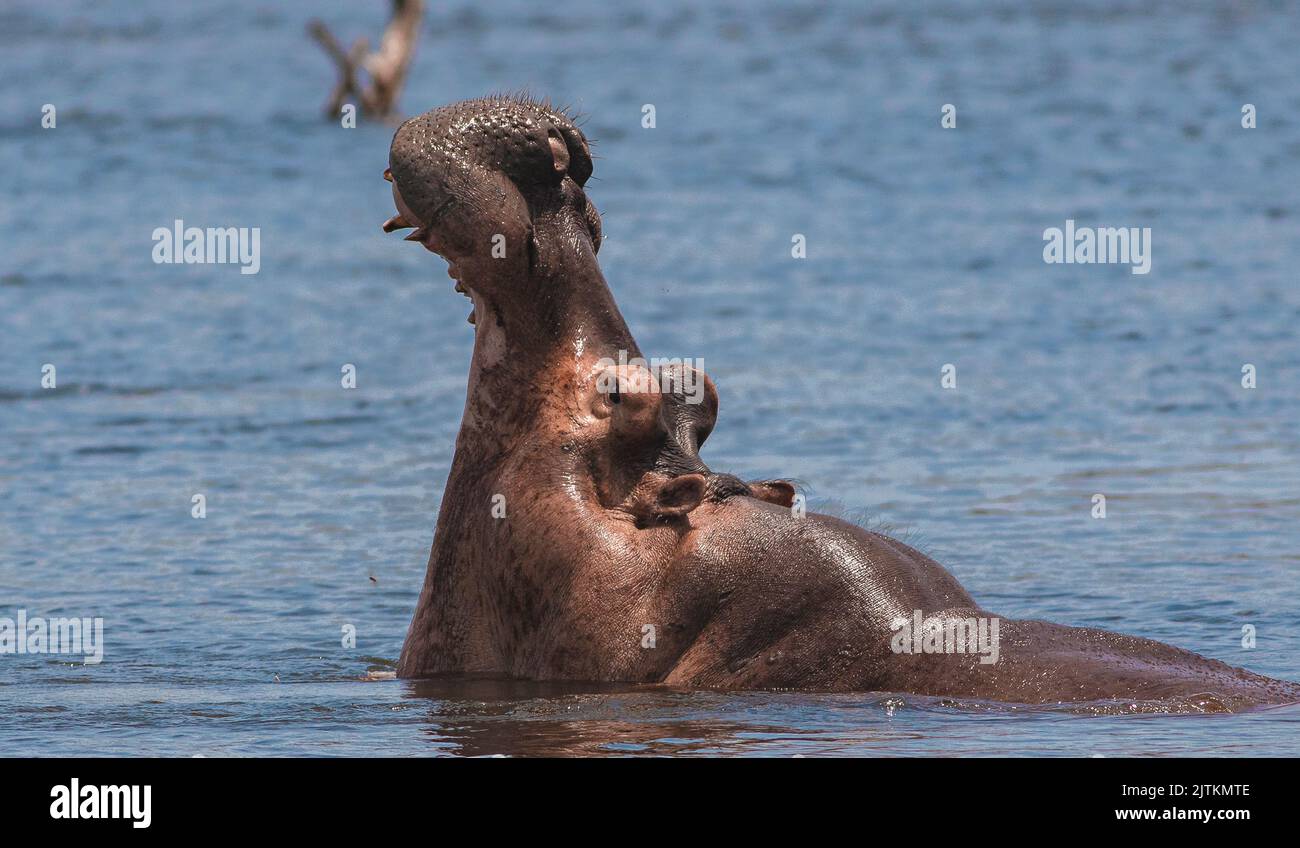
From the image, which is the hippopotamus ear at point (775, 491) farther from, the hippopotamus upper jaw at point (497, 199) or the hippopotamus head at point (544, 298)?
the hippopotamus upper jaw at point (497, 199)

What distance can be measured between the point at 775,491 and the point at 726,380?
839 cm

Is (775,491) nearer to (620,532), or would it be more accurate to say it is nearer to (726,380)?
(620,532)

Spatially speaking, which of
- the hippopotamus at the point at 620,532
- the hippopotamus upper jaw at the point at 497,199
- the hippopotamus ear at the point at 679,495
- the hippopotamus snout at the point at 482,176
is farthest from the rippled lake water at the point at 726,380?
the hippopotamus snout at the point at 482,176

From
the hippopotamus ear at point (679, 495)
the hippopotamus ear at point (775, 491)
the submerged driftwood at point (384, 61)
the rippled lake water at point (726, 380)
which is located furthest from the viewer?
the submerged driftwood at point (384, 61)

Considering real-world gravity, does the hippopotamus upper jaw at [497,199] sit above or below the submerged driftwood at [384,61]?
below

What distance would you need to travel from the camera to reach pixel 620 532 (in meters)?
6.90

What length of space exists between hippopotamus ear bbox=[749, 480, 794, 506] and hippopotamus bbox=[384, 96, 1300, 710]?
0.21 metres

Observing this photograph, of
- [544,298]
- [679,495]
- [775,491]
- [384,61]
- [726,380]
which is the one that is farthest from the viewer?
[384,61]

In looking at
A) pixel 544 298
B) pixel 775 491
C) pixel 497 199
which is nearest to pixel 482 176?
pixel 497 199

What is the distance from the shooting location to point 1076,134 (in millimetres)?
28719

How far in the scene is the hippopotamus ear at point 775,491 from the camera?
729 centimetres

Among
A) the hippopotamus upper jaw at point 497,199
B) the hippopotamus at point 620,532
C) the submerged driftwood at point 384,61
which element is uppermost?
the submerged driftwood at point 384,61

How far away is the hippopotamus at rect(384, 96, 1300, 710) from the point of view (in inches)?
269
